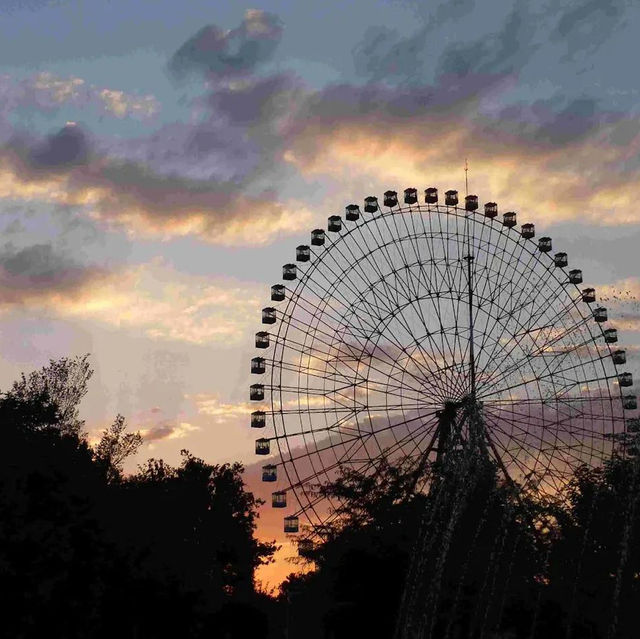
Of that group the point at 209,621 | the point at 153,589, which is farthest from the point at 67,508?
the point at 209,621

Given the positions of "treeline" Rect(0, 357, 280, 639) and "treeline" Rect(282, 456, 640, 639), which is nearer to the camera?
"treeline" Rect(0, 357, 280, 639)

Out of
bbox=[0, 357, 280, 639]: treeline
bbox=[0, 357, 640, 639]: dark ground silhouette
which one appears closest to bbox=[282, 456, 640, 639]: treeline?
bbox=[0, 357, 640, 639]: dark ground silhouette

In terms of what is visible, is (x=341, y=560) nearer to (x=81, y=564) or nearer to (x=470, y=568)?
(x=470, y=568)

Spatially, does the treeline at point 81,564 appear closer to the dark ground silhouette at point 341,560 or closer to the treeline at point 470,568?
the dark ground silhouette at point 341,560

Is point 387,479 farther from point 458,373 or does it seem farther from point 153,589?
point 153,589

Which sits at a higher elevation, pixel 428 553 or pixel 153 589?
pixel 428 553

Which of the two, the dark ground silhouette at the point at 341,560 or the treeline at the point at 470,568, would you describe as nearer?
the dark ground silhouette at the point at 341,560

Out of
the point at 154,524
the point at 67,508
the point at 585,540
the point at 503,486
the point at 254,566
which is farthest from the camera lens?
the point at 254,566

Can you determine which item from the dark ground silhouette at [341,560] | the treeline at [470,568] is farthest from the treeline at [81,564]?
the treeline at [470,568]

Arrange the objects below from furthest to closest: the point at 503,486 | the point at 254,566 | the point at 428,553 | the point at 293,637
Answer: the point at 254,566 < the point at 293,637 < the point at 503,486 < the point at 428,553

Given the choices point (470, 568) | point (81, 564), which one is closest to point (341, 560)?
point (470, 568)

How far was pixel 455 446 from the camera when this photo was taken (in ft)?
165

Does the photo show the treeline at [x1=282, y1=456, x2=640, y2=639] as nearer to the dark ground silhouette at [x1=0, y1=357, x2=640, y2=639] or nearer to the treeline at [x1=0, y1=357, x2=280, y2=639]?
the dark ground silhouette at [x1=0, y1=357, x2=640, y2=639]

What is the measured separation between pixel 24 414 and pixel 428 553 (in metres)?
32.4
